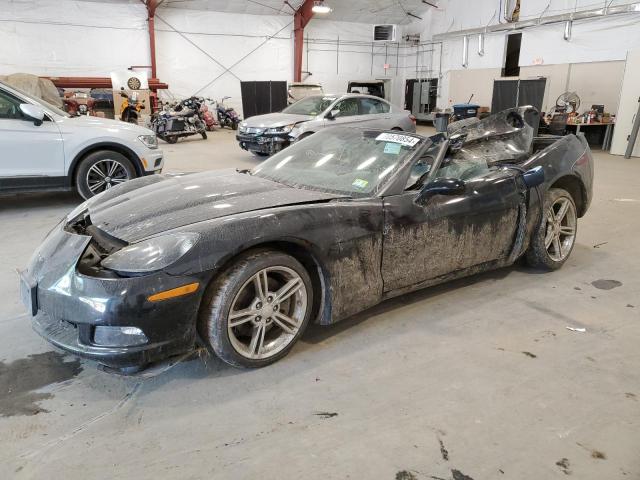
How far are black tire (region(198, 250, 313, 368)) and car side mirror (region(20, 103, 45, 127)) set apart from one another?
14.4ft

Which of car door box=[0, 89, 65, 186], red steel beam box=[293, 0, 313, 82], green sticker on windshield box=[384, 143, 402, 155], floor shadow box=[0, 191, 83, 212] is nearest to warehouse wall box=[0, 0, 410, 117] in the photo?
red steel beam box=[293, 0, 313, 82]

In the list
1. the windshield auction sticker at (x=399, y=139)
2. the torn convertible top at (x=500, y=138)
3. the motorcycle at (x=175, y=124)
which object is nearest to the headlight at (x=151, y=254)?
the windshield auction sticker at (x=399, y=139)

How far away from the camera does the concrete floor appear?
6.57 ft

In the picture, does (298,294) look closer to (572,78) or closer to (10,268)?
(10,268)

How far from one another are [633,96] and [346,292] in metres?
11.9

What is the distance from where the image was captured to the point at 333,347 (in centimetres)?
290

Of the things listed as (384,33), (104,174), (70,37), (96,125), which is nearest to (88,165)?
(104,174)

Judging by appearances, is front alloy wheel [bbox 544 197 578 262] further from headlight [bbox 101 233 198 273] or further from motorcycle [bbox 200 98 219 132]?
motorcycle [bbox 200 98 219 132]

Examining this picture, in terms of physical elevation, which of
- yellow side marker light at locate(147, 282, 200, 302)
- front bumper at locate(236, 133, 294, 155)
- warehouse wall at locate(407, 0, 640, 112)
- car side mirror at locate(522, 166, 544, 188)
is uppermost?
warehouse wall at locate(407, 0, 640, 112)

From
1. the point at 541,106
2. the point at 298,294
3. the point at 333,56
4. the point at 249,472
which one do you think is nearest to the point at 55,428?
the point at 249,472

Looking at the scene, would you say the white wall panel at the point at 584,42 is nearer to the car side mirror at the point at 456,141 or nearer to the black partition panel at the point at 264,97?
the black partition panel at the point at 264,97

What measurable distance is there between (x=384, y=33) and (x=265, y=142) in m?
14.2

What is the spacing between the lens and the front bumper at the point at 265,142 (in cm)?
955

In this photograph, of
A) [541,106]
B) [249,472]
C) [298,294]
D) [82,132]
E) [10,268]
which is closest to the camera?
[249,472]
